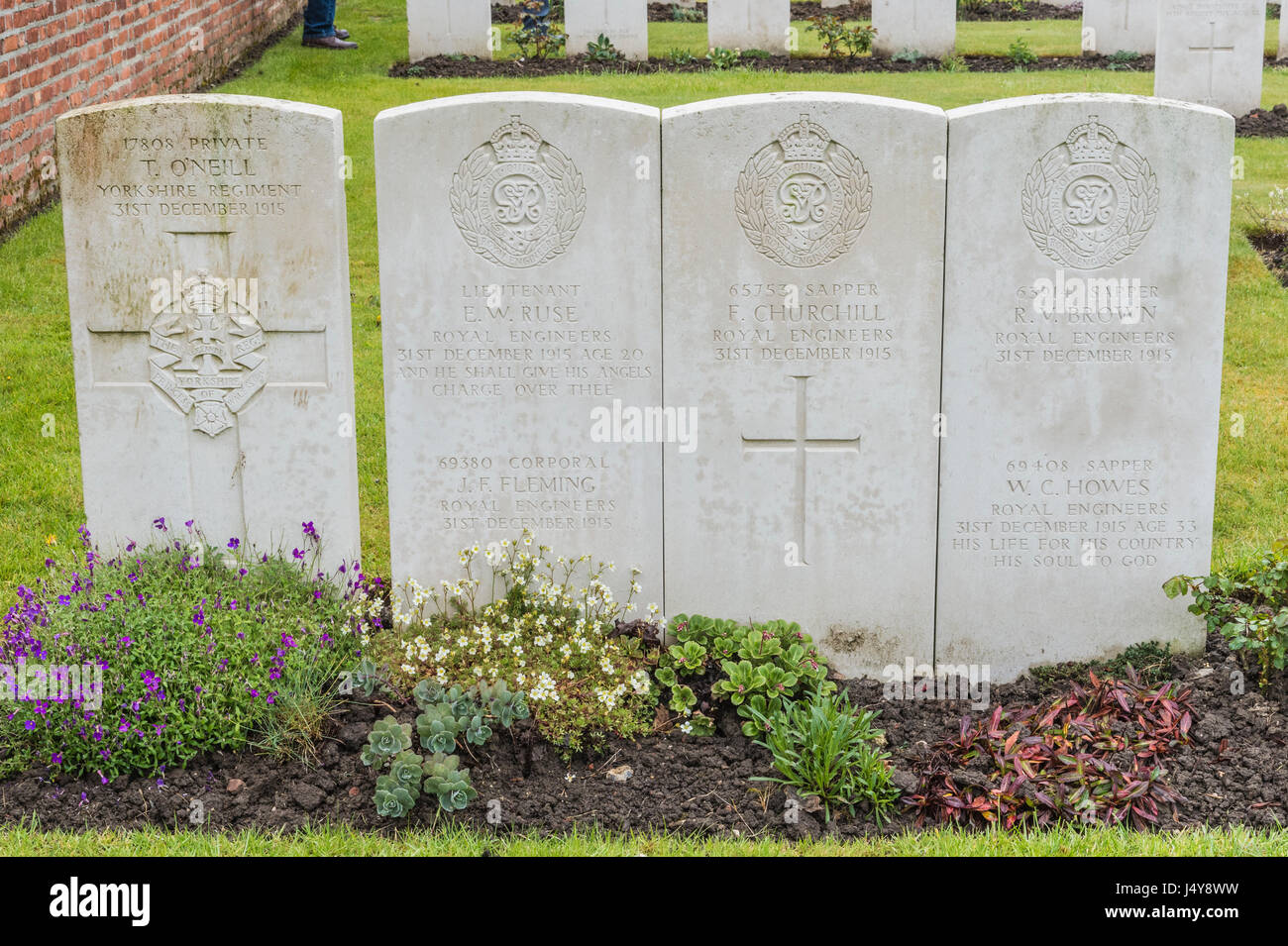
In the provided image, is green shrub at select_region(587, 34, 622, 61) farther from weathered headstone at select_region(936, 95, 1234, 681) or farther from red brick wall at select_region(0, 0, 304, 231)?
weathered headstone at select_region(936, 95, 1234, 681)

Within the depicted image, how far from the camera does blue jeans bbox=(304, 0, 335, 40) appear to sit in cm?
1511

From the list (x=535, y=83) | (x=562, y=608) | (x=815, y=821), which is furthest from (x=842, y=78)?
(x=815, y=821)

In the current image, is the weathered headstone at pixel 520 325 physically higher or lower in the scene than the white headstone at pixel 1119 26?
lower

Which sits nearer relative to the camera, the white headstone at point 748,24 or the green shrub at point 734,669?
the green shrub at point 734,669

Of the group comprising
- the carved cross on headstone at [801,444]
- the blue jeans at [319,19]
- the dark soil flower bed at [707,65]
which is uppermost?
the blue jeans at [319,19]

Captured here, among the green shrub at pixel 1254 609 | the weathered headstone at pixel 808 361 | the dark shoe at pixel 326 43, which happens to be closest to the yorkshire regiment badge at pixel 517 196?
the weathered headstone at pixel 808 361

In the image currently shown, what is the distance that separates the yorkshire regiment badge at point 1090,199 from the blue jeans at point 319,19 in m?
11.6

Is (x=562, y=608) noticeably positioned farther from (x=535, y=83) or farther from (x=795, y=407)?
(x=535, y=83)

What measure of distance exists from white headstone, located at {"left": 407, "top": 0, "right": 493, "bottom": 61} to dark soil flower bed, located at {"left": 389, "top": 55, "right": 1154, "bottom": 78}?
0.12 metres

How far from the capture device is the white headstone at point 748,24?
14.9m

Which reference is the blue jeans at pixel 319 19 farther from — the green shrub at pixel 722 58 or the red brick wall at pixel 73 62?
the green shrub at pixel 722 58

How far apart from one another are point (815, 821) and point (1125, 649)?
5.77 feet

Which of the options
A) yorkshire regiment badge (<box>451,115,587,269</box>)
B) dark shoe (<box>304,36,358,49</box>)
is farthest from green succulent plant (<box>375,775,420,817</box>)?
dark shoe (<box>304,36,358,49</box>)

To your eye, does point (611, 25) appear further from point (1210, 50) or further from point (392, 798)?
point (392, 798)
